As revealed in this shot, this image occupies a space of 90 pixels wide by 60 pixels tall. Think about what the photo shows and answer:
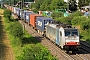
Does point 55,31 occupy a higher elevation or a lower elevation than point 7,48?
higher

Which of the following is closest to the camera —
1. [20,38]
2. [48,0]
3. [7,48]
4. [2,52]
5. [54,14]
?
[2,52]

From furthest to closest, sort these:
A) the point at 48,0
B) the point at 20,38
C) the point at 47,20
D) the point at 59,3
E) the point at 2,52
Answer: the point at 48,0 → the point at 59,3 → the point at 47,20 → the point at 20,38 → the point at 2,52

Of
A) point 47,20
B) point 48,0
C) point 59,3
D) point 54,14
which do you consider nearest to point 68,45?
Answer: point 47,20

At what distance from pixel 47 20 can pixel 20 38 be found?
232 inches

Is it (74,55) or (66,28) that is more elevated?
(66,28)

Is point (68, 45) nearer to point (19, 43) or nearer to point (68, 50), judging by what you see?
point (68, 50)

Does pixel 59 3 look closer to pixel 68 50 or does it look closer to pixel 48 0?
pixel 48 0

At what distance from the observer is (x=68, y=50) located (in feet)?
78.1

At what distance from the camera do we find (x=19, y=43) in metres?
28.7

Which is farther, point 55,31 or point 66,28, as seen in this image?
point 55,31

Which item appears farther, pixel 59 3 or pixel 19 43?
pixel 59 3

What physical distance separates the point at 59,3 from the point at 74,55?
224ft

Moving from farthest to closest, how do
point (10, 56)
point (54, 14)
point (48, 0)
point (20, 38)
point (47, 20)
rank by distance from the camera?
point (48, 0), point (54, 14), point (47, 20), point (20, 38), point (10, 56)

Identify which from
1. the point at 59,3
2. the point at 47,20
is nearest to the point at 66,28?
the point at 47,20
